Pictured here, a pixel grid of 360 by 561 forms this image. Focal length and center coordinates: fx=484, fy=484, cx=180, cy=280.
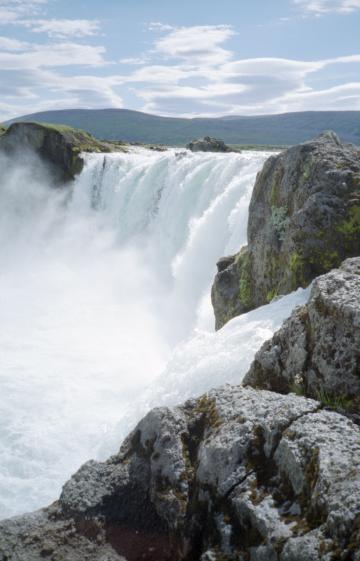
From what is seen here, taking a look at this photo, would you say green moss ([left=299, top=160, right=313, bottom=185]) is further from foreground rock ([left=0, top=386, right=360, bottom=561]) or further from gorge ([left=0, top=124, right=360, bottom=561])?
foreground rock ([left=0, top=386, right=360, bottom=561])

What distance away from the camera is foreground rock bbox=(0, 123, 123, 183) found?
44.3 metres

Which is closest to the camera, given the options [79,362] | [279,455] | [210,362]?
[279,455]

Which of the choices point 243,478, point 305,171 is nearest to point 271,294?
point 305,171

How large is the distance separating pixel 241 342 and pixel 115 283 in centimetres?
2167

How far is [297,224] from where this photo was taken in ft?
40.1

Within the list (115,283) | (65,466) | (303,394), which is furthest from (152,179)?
(303,394)

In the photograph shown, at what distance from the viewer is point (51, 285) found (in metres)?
33.0

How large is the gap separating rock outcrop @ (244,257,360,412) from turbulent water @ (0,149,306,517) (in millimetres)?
1898

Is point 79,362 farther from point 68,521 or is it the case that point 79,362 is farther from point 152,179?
point 152,179

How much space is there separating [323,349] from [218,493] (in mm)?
2294

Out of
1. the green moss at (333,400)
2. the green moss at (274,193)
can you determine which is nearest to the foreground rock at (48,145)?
the green moss at (274,193)

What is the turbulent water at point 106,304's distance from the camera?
11469mm

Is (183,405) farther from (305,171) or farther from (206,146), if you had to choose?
(206,146)

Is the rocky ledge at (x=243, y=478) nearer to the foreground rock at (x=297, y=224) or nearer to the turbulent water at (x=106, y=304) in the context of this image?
the turbulent water at (x=106, y=304)
